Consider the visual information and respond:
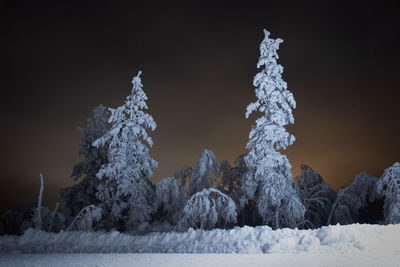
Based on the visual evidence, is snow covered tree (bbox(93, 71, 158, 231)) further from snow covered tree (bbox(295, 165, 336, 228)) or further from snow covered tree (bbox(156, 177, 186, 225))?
snow covered tree (bbox(295, 165, 336, 228))

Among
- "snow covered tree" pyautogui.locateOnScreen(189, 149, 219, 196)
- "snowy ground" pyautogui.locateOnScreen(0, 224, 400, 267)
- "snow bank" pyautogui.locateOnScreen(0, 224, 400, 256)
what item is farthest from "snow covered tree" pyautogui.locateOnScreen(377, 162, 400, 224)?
"snow covered tree" pyautogui.locateOnScreen(189, 149, 219, 196)

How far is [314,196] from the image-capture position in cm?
2073

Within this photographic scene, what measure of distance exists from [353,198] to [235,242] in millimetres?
A: 11471

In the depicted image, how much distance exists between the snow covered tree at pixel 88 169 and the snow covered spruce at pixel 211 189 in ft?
0.22

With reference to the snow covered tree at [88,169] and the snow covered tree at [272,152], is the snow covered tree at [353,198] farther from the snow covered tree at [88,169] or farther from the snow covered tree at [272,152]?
the snow covered tree at [88,169]

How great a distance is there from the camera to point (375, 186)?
1714 cm

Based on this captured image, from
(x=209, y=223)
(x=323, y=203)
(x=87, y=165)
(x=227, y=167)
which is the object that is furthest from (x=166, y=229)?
(x=323, y=203)

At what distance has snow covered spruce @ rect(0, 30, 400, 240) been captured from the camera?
53.5ft

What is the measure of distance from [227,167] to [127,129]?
6.68 metres

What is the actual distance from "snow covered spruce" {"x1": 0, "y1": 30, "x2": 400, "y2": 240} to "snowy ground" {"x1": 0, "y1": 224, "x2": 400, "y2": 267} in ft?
15.6

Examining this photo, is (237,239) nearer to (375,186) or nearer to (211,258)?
(211,258)

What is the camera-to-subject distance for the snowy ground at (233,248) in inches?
288

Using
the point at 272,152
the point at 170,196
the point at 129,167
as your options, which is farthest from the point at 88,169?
the point at 272,152

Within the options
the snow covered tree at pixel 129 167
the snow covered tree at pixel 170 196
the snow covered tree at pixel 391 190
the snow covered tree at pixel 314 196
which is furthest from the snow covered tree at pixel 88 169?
the snow covered tree at pixel 391 190
